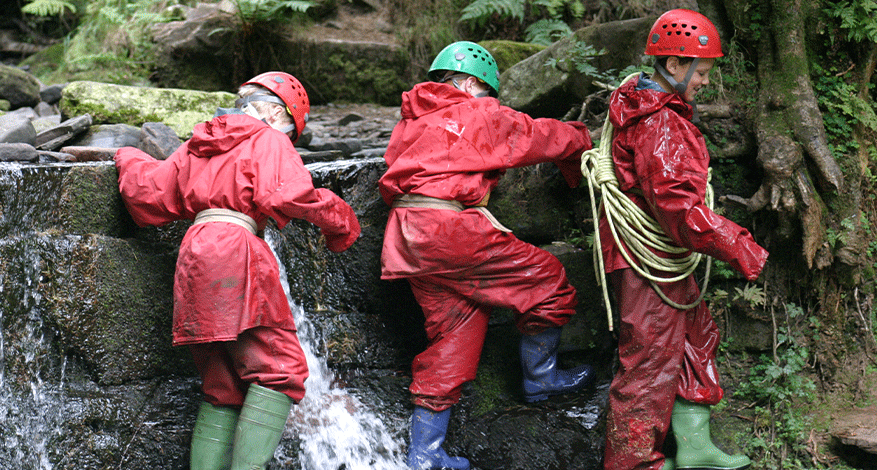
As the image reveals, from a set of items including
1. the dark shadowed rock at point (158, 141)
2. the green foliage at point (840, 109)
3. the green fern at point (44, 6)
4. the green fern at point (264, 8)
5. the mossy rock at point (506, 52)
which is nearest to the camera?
the green foliage at point (840, 109)

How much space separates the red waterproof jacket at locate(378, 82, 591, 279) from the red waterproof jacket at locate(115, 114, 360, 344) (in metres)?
0.39

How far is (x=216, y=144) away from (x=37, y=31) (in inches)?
357

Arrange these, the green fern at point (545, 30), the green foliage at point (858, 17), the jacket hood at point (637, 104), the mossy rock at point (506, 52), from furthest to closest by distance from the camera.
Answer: the green fern at point (545, 30) → the mossy rock at point (506, 52) → the green foliage at point (858, 17) → the jacket hood at point (637, 104)

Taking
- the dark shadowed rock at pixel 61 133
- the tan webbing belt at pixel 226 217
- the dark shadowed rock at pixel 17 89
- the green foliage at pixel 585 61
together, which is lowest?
the dark shadowed rock at pixel 17 89

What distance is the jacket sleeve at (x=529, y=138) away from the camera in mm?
3588

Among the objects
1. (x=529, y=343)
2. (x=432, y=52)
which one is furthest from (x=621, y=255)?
(x=432, y=52)

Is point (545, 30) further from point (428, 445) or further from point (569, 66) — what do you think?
point (428, 445)

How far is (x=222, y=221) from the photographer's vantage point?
3.11 m

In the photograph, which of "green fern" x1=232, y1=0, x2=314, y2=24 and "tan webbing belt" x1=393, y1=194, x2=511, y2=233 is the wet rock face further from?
"green fern" x1=232, y1=0, x2=314, y2=24

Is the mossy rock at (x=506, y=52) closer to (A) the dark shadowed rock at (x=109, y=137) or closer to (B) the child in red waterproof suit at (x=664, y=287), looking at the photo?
(B) the child in red waterproof suit at (x=664, y=287)

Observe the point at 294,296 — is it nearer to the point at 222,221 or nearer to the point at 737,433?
the point at 222,221

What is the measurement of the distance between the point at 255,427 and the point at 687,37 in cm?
274

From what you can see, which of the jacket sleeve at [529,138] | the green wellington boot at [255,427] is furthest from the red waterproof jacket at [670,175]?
the green wellington boot at [255,427]

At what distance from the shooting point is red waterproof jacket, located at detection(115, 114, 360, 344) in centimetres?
299
